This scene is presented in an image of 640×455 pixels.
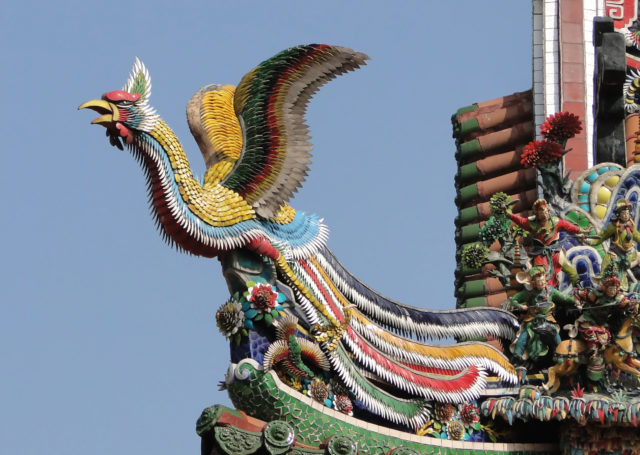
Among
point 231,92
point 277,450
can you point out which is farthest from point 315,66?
point 277,450

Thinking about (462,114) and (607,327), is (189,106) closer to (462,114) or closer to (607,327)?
(607,327)

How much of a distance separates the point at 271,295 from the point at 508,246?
516 cm

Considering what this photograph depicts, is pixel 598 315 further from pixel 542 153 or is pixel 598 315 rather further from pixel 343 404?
pixel 343 404

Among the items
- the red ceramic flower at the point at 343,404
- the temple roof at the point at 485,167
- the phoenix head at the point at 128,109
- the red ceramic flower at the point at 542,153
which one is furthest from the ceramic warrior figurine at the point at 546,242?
the phoenix head at the point at 128,109

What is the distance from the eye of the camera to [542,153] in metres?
29.4

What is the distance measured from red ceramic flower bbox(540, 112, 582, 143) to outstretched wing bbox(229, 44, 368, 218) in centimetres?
487

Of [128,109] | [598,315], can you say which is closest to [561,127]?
[598,315]

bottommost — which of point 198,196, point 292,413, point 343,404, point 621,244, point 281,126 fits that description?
point 292,413

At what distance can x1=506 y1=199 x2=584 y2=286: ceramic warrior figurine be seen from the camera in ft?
94.2

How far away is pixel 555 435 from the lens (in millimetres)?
28031

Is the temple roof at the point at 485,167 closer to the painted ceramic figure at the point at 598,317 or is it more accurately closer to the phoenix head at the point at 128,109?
the painted ceramic figure at the point at 598,317

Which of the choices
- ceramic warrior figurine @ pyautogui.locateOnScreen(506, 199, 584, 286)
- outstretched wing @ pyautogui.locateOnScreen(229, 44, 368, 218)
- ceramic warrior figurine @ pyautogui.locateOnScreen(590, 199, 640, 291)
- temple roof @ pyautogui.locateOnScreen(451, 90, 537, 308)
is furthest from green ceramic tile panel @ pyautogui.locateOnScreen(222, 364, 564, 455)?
temple roof @ pyautogui.locateOnScreen(451, 90, 537, 308)

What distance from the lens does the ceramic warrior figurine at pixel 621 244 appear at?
1125 inches

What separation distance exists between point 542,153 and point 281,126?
5341 mm
